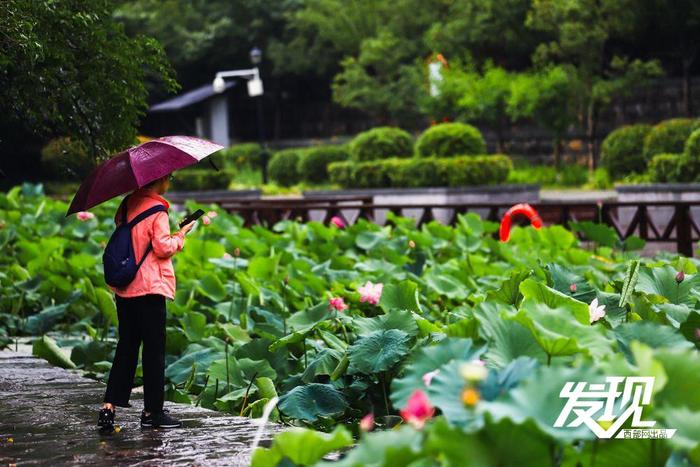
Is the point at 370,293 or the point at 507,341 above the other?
the point at 507,341

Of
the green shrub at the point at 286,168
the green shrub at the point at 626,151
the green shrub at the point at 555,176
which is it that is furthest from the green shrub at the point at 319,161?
the green shrub at the point at 626,151

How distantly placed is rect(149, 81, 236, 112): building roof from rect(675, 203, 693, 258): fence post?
26.0 meters

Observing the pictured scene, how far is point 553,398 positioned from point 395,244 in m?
7.56

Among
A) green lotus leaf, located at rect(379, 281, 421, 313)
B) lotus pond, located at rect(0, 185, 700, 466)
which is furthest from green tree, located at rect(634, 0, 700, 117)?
green lotus leaf, located at rect(379, 281, 421, 313)

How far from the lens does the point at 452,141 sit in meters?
21.0

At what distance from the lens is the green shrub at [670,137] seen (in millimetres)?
19875

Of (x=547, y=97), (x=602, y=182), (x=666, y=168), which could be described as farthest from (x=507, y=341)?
(x=547, y=97)

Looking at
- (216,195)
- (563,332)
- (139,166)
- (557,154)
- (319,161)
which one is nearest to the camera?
(563,332)

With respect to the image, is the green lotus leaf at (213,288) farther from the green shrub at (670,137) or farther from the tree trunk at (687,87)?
the tree trunk at (687,87)

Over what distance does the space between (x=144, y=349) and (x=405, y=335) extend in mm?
1064

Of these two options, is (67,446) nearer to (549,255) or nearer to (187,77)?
(549,255)

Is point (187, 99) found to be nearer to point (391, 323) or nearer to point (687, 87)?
point (687, 87)

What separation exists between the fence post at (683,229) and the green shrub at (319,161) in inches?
608

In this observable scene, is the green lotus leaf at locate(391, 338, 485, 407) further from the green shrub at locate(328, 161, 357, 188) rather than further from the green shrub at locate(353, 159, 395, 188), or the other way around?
the green shrub at locate(328, 161, 357, 188)
